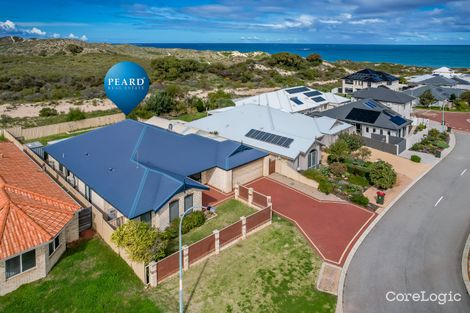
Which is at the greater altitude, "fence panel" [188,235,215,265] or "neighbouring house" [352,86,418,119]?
"neighbouring house" [352,86,418,119]

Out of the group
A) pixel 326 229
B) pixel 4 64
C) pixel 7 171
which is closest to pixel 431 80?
pixel 326 229

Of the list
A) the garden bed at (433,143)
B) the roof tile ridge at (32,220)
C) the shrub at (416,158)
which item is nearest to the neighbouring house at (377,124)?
the garden bed at (433,143)

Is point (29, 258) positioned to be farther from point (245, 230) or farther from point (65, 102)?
point (65, 102)

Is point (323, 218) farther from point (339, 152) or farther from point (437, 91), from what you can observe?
point (437, 91)

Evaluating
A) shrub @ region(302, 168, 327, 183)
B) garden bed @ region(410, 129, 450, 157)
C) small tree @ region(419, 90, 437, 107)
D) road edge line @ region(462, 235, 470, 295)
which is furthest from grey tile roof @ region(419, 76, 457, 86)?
road edge line @ region(462, 235, 470, 295)

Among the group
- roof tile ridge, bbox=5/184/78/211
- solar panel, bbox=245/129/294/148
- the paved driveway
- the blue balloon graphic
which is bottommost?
the paved driveway

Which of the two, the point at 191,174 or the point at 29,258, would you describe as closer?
the point at 29,258

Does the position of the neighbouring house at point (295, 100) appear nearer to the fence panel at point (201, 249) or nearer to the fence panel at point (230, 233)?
the fence panel at point (230, 233)

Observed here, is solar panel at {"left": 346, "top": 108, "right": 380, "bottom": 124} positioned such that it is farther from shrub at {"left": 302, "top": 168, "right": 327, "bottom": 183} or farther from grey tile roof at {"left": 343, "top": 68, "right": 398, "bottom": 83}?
grey tile roof at {"left": 343, "top": 68, "right": 398, "bottom": 83}
